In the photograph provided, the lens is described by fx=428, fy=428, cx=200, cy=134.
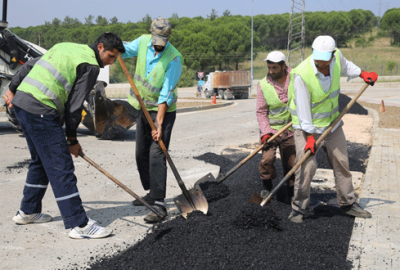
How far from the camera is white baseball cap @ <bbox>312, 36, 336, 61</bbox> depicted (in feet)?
12.9

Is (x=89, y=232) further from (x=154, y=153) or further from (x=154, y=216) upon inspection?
(x=154, y=153)

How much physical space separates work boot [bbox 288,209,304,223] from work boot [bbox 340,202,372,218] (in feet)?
1.81

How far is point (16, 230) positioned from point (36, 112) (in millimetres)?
1215

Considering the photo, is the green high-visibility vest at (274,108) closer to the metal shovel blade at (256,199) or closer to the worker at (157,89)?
the metal shovel blade at (256,199)

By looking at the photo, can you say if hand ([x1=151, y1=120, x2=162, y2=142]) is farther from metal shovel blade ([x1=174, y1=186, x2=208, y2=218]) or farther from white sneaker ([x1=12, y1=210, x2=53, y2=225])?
white sneaker ([x1=12, y1=210, x2=53, y2=225])

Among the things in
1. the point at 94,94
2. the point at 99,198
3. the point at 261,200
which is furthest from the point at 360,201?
the point at 94,94

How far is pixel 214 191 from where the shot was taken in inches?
204

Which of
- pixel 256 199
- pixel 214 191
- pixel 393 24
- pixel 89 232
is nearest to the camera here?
pixel 89 232

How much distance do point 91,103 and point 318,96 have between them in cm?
688

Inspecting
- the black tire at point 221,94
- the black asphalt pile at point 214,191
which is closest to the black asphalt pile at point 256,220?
the black asphalt pile at point 214,191

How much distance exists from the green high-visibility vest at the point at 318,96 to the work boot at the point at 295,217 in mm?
882

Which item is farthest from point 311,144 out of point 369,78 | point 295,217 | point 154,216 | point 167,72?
point 154,216

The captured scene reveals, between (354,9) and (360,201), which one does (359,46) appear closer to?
(354,9)

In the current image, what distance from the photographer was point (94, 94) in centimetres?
967
